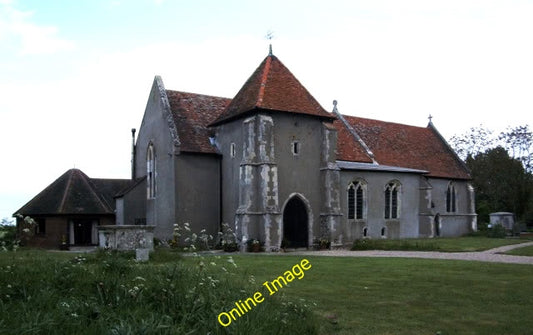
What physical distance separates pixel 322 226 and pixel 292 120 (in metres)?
6.46

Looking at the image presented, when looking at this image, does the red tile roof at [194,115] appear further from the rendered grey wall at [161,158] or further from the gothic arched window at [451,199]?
the gothic arched window at [451,199]

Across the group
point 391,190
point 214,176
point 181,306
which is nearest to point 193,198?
point 214,176

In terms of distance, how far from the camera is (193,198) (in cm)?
2973

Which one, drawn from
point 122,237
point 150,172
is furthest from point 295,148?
point 122,237

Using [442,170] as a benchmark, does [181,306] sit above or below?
below

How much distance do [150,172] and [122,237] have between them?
14887mm

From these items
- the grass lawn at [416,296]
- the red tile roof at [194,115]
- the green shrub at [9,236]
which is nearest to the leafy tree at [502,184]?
the red tile roof at [194,115]

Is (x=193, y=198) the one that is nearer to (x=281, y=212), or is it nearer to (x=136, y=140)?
(x=281, y=212)

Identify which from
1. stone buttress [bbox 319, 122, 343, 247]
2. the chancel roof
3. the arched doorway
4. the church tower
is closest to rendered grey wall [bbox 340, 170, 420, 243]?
stone buttress [bbox 319, 122, 343, 247]

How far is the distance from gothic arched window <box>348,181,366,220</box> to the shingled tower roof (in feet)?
17.6

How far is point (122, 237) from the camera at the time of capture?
61.7 feet

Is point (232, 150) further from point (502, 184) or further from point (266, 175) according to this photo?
point (502, 184)

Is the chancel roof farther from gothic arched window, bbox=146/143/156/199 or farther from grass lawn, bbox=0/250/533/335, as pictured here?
grass lawn, bbox=0/250/533/335

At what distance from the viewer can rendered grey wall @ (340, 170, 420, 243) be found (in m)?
32.3
